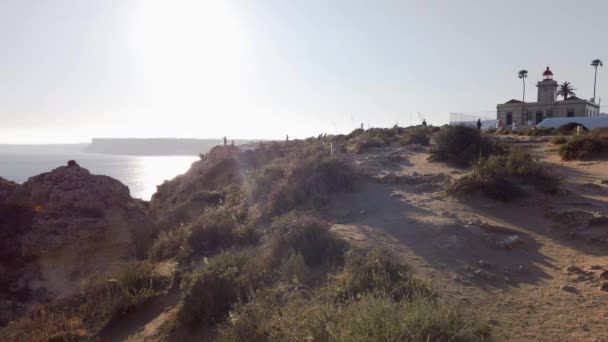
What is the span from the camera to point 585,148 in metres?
15.1

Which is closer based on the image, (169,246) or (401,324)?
(401,324)

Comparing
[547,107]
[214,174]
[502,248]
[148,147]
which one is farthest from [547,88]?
[148,147]

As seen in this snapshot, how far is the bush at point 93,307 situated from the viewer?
19.7ft

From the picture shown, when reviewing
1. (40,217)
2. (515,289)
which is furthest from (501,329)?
(40,217)

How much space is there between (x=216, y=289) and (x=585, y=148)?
14.6 metres

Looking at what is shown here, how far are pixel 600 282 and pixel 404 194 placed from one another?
5644 mm

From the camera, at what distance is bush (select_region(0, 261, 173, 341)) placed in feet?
19.7

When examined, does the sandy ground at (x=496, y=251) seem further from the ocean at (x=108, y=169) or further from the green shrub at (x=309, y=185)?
the ocean at (x=108, y=169)

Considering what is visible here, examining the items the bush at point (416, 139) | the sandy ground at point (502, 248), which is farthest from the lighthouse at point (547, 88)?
the sandy ground at point (502, 248)

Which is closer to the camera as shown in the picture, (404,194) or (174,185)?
(404,194)

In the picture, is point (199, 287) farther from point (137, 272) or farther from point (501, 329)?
point (501, 329)

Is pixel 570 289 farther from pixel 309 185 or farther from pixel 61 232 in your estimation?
pixel 61 232

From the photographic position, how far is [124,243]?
11.3 metres

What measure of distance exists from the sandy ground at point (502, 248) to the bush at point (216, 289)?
212 centimetres
